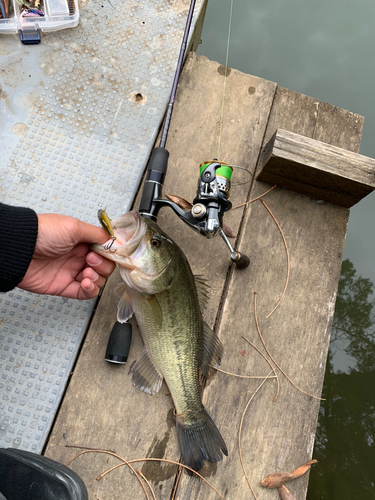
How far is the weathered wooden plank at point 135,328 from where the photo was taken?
7.20 feet

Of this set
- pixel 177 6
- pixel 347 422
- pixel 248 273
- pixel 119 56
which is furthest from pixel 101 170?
pixel 347 422

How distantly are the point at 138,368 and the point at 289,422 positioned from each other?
3.51 ft

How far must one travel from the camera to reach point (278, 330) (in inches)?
98.5

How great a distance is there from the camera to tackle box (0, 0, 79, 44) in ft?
8.91

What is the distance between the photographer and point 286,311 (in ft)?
8.31

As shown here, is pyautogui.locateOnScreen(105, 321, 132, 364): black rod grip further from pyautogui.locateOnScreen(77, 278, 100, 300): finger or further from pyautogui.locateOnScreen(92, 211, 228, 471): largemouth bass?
pyautogui.locateOnScreen(77, 278, 100, 300): finger

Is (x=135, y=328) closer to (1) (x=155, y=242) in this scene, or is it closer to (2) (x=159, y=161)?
(1) (x=155, y=242)

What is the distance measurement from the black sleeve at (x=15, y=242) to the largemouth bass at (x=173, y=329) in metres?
0.36

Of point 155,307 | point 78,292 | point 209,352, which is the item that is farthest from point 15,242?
point 209,352

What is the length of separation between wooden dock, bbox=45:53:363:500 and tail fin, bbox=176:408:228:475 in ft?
0.32

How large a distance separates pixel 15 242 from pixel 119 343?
0.86 metres

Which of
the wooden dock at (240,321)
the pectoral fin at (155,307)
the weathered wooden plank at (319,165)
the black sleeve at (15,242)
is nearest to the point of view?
the black sleeve at (15,242)

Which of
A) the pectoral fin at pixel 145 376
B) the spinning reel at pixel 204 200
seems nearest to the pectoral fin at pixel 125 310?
the pectoral fin at pixel 145 376

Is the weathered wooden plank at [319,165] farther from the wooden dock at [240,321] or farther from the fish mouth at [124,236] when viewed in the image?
the fish mouth at [124,236]
